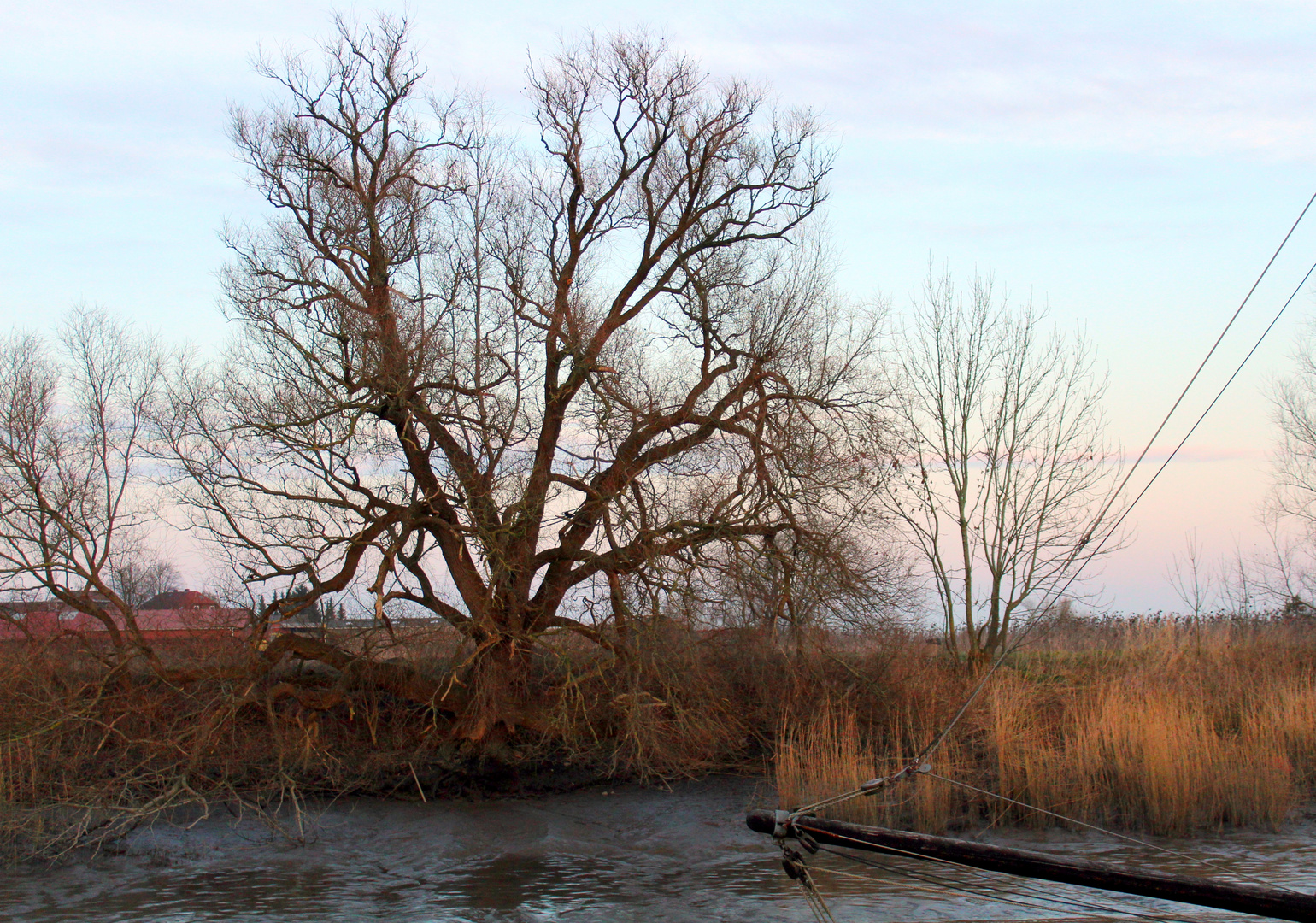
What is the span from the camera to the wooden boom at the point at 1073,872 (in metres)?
4.70

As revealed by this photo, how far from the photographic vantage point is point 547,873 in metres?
12.9

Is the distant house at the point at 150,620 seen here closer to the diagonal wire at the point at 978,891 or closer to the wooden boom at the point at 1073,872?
the diagonal wire at the point at 978,891

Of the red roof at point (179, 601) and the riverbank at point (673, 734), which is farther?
the red roof at point (179, 601)

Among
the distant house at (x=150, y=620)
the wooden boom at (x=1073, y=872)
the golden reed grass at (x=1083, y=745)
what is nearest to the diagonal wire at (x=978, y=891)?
the wooden boom at (x=1073, y=872)

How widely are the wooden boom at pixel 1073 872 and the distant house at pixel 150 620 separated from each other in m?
12.7

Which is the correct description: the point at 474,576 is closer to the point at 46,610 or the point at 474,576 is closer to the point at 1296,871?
the point at 46,610

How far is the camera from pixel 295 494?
50.9 feet

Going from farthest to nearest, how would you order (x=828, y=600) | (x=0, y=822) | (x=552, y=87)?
(x=552, y=87), (x=828, y=600), (x=0, y=822)

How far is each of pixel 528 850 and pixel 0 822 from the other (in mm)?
6986

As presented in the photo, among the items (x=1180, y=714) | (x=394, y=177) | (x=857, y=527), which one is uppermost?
(x=394, y=177)

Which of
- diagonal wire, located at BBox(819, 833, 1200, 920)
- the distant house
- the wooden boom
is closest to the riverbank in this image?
the distant house

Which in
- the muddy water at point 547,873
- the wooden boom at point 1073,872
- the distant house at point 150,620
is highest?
the distant house at point 150,620

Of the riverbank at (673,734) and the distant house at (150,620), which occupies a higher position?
the distant house at (150,620)

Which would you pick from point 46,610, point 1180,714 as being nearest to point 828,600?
point 1180,714
